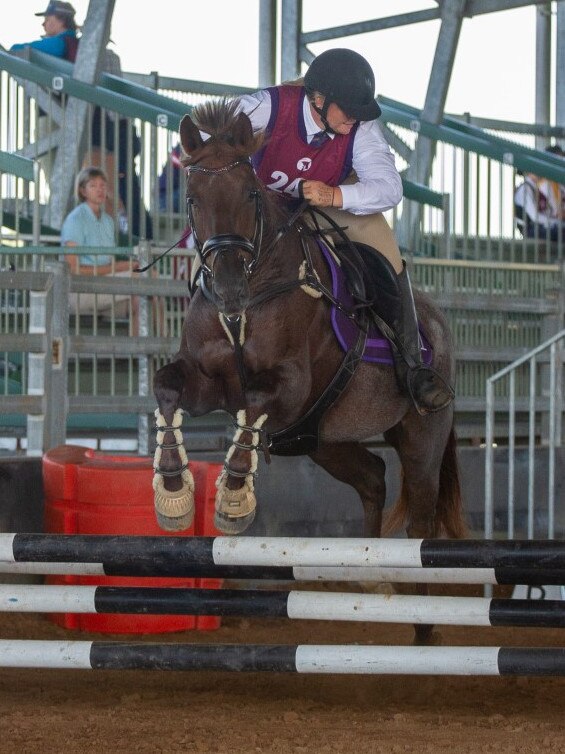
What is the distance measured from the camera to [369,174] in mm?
4602

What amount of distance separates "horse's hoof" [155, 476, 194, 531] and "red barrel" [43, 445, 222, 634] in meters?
1.64

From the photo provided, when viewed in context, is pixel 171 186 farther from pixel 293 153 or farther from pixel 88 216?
pixel 293 153

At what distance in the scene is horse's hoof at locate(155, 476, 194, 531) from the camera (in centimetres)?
387

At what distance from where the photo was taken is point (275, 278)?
4.26 m

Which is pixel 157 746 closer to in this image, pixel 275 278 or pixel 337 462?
pixel 275 278

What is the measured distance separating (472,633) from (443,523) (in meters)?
0.74

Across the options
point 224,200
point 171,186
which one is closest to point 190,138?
point 224,200

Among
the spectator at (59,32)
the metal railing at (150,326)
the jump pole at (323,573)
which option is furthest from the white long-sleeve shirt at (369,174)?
the spectator at (59,32)

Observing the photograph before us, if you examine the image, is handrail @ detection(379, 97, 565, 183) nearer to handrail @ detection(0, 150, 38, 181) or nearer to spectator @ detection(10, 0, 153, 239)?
spectator @ detection(10, 0, 153, 239)

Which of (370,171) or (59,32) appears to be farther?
(59,32)

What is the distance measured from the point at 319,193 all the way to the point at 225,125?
1.65 feet

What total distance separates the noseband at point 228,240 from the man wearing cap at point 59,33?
5986mm

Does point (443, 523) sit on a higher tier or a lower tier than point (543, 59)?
lower

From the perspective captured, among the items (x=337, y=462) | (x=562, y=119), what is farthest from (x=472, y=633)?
(x=562, y=119)
